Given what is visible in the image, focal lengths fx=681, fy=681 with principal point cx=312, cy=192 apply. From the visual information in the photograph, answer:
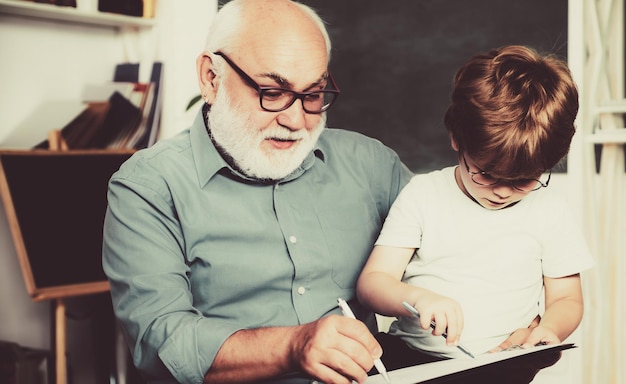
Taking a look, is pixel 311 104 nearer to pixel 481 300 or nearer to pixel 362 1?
pixel 481 300

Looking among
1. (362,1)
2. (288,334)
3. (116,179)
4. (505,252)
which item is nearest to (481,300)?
(505,252)

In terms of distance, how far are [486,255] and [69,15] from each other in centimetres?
239

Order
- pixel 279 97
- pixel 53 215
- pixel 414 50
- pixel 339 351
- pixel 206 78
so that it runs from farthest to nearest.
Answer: pixel 53 215 → pixel 414 50 → pixel 206 78 → pixel 279 97 → pixel 339 351

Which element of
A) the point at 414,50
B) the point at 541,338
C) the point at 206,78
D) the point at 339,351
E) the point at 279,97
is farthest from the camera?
the point at 414,50

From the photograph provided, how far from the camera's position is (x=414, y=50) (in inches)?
96.3

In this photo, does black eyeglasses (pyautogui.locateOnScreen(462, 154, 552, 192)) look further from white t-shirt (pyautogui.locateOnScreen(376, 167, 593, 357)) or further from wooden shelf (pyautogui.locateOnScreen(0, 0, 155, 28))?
wooden shelf (pyautogui.locateOnScreen(0, 0, 155, 28))

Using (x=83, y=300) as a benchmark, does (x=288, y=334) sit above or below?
above

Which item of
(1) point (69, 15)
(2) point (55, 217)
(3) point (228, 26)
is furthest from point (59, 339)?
(3) point (228, 26)

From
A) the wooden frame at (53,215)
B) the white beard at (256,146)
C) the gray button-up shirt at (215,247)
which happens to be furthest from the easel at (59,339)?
the white beard at (256,146)

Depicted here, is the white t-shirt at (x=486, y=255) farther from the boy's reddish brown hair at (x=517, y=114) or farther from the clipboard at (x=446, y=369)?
the clipboard at (x=446, y=369)

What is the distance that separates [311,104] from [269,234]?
1.04 feet

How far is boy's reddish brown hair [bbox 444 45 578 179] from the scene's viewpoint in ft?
4.36

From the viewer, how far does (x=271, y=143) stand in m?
1.57

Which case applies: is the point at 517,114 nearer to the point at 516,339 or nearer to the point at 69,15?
the point at 516,339
